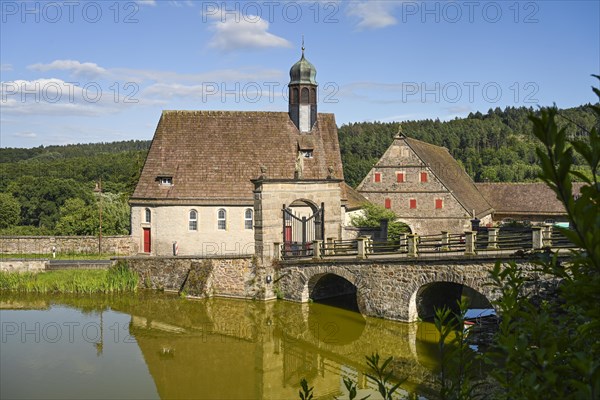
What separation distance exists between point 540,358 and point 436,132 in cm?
9140

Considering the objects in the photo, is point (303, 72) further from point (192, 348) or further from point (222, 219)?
point (192, 348)

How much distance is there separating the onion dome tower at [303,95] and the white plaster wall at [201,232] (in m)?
5.45

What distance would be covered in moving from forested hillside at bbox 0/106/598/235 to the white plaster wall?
955cm

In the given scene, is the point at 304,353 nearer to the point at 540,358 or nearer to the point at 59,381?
the point at 59,381

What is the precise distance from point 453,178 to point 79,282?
2570 centimetres

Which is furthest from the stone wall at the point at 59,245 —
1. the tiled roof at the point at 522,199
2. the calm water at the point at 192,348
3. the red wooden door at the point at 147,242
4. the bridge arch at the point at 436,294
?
the tiled roof at the point at 522,199

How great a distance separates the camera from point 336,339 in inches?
728

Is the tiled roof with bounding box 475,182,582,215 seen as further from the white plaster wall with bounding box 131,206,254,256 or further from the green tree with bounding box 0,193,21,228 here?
the green tree with bounding box 0,193,21,228

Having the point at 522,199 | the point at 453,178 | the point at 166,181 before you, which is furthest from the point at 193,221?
the point at 522,199

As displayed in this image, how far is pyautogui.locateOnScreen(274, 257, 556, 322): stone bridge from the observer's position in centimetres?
1811

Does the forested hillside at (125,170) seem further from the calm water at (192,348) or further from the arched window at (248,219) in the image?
the calm water at (192,348)

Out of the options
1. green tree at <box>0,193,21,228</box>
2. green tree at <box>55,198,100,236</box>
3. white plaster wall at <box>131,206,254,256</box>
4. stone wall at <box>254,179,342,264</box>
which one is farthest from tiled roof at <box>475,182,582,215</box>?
green tree at <box>0,193,21,228</box>

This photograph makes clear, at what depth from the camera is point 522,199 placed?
41.3 m

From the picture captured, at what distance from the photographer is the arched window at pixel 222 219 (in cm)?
2883
